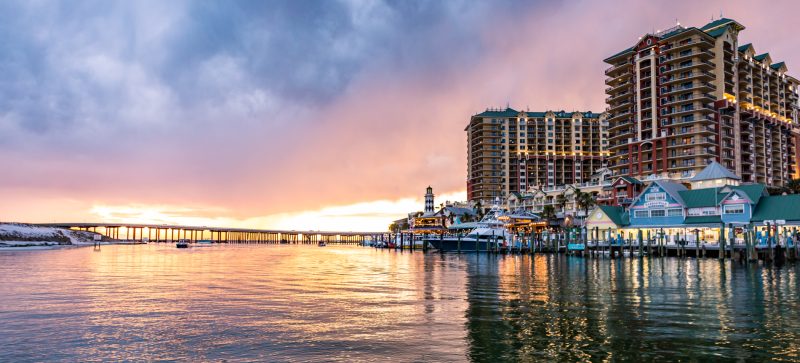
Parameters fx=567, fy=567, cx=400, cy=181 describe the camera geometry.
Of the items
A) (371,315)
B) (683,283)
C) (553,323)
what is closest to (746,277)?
(683,283)

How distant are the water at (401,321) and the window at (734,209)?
51.6 metres

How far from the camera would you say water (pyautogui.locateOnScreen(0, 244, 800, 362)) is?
1738cm

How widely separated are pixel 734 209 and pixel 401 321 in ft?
265

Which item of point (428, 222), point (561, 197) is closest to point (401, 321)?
point (561, 197)

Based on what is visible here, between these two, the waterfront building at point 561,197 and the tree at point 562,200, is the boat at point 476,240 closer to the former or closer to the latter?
the waterfront building at point 561,197

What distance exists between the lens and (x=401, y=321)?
→ 22.9 m

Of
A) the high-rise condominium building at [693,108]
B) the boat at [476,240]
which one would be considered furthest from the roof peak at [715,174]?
the boat at [476,240]

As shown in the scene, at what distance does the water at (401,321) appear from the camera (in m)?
17.4

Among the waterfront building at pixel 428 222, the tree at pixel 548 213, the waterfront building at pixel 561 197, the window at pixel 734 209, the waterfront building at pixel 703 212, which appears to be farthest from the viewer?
the waterfront building at pixel 428 222

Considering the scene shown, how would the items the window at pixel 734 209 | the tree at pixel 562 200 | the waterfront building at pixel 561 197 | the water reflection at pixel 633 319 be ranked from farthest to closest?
1. the tree at pixel 562 200
2. the waterfront building at pixel 561 197
3. the window at pixel 734 209
4. the water reflection at pixel 633 319

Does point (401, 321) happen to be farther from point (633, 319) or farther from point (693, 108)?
point (693, 108)

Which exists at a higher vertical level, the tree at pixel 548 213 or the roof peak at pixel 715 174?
the roof peak at pixel 715 174

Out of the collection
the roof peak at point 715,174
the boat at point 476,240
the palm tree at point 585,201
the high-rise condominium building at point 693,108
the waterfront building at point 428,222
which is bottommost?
the boat at point 476,240

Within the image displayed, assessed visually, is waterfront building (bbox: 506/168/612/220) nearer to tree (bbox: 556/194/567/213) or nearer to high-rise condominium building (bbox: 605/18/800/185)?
tree (bbox: 556/194/567/213)
